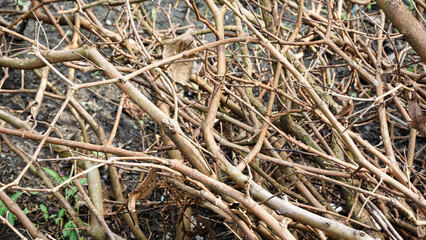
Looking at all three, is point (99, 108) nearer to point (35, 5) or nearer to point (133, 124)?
point (133, 124)

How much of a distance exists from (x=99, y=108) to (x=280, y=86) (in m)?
1.35

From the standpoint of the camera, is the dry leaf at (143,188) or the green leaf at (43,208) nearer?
the dry leaf at (143,188)

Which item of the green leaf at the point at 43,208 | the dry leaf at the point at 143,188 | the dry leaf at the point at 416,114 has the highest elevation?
the dry leaf at the point at 416,114

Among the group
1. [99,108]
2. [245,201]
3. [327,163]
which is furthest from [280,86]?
[99,108]

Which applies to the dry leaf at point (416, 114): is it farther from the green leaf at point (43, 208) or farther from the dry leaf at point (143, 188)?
the green leaf at point (43, 208)

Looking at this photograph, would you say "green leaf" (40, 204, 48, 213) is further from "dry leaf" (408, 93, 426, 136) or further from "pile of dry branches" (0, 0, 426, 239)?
"dry leaf" (408, 93, 426, 136)

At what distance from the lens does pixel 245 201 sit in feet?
4.15

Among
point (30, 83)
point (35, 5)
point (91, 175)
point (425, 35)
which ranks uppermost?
point (35, 5)

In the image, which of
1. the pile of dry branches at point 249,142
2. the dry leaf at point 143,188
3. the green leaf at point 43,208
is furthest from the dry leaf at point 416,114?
the green leaf at point 43,208

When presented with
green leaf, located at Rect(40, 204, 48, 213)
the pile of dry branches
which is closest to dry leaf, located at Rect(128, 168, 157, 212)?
the pile of dry branches

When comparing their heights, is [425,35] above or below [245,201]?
above

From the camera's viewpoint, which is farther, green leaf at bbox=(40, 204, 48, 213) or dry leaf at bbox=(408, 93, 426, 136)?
green leaf at bbox=(40, 204, 48, 213)

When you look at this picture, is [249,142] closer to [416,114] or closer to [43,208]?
[416,114]

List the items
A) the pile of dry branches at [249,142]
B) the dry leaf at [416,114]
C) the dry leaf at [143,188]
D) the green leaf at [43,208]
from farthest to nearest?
1. the green leaf at [43,208]
2. the dry leaf at [416,114]
3. the dry leaf at [143,188]
4. the pile of dry branches at [249,142]
